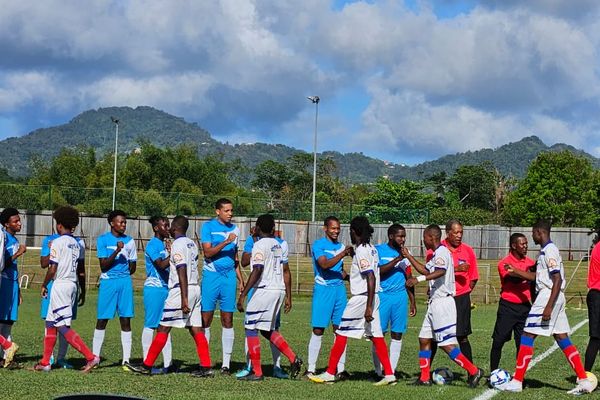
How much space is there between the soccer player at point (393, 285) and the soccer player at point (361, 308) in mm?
409

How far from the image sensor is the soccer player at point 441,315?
37.1 feet

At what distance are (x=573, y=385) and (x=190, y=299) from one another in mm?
5047

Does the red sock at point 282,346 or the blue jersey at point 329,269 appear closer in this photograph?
the red sock at point 282,346

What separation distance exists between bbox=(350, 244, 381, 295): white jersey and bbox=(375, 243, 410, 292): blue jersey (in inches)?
17.5

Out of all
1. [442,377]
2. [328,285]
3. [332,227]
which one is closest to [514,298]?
[442,377]

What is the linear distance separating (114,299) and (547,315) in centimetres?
572

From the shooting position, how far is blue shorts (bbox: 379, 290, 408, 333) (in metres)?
12.1

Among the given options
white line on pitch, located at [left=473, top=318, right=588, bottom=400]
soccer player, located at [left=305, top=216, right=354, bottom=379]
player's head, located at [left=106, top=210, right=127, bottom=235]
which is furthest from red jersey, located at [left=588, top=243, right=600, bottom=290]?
player's head, located at [left=106, top=210, right=127, bottom=235]

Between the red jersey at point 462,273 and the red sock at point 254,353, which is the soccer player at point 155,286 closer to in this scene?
the red sock at point 254,353

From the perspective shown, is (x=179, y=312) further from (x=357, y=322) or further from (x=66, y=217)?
(x=357, y=322)

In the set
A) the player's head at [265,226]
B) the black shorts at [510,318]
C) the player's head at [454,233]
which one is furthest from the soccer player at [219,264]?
the black shorts at [510,318]

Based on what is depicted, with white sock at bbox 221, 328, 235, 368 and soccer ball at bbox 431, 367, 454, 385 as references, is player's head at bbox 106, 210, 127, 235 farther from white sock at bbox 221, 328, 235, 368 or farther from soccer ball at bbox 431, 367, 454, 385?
soccer ball at bbox 431, 367, 454, 385

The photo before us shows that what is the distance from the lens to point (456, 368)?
13867 mm

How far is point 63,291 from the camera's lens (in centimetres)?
1187
